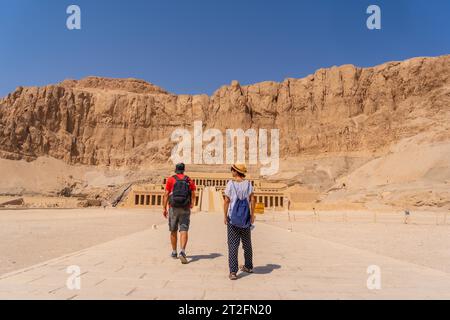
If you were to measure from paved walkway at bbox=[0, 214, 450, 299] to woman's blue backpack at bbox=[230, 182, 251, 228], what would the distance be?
810mm

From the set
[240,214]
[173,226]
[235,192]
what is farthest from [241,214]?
[173,226]

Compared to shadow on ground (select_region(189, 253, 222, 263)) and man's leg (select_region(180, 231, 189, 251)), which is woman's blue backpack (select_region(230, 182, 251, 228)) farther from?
shadow on ground (select_region(189, 253, 222, 263))

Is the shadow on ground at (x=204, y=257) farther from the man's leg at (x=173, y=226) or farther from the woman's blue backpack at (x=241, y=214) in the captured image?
the woman's blue backpack at (x=241, y=214)

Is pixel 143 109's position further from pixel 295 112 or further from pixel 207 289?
pixel 207 289

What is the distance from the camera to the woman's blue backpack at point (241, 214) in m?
5.97

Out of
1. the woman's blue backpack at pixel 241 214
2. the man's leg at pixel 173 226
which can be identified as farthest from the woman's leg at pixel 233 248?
the man's leg at pixel 173 226

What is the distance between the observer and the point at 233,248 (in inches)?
228

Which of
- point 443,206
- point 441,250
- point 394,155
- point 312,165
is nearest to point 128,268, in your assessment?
point 441,250

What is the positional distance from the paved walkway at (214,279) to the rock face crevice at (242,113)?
84.1 meters

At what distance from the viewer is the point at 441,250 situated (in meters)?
10.7

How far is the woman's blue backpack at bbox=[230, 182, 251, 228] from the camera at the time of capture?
5.97m

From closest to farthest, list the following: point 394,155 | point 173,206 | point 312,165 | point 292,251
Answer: point 173,206 < point 292,251 < point 394,155 < point 312,165

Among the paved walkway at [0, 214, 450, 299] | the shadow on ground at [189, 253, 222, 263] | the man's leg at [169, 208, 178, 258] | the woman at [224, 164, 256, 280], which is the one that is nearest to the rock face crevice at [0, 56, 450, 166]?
the shadow on ground at [189, 253, 222, 263]

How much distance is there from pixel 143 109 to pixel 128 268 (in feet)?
388
